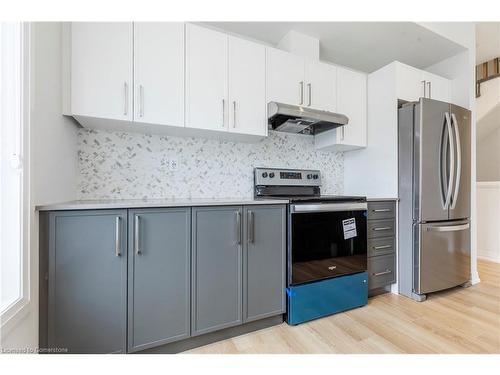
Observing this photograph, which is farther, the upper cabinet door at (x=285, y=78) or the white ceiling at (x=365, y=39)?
the white ceiling at (x=365, y=39)

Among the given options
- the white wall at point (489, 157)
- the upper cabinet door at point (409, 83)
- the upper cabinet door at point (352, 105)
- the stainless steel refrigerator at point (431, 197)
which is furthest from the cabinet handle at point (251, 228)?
the white wall at point (489, 157)

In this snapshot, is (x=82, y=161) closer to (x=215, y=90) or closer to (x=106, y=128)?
(x=106, y=128)

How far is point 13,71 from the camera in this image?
3.22 ft

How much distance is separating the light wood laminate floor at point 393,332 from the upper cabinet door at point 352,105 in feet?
5.12

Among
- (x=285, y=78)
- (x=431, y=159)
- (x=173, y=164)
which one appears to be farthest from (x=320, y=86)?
(x=173, y=164)

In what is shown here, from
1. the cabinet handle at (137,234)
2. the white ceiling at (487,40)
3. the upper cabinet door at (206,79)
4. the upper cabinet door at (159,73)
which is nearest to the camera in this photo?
the cabinet handle at (137,234)

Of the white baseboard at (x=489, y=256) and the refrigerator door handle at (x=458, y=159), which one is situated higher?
the refrigerator door handle at (x=458, y=159)

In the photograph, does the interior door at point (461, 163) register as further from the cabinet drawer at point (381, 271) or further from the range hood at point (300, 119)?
the range hood at point (300, 119)

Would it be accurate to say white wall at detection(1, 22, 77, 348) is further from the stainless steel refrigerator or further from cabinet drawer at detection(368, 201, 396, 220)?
the stainless steel refrigerator

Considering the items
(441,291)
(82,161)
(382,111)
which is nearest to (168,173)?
(82,161)

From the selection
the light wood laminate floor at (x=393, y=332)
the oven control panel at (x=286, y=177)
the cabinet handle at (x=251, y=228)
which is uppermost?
the oven control panel at (x=286, y=177)

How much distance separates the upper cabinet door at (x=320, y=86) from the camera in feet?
7.02

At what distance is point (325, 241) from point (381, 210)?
2.49ft

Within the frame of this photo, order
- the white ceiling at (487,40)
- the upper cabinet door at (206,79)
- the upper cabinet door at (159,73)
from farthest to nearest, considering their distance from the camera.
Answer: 1. the white ceiling at (487,40)
2. the upper cabinet door at (206,79)
3. the upper cabinet door at (159,73)
